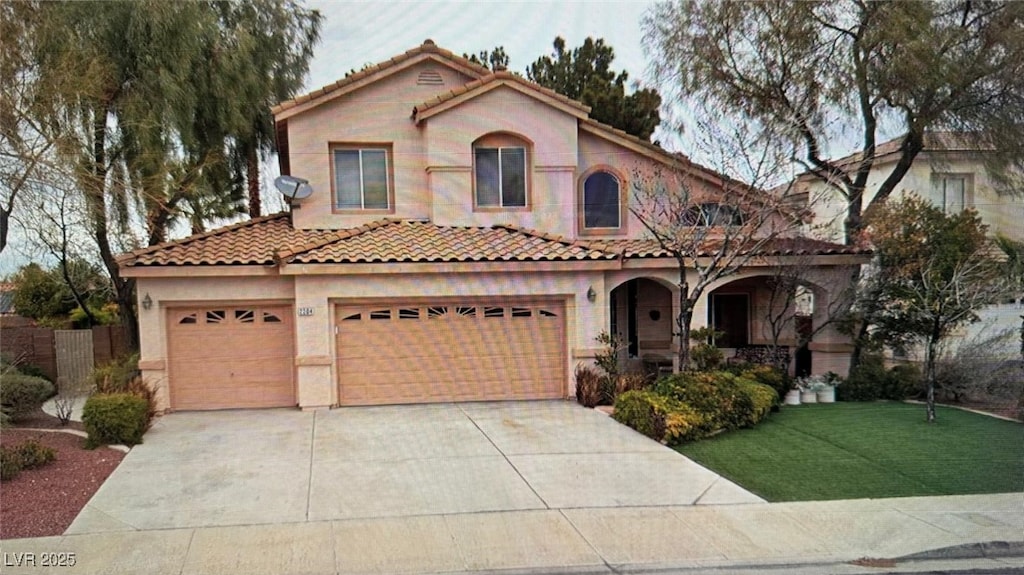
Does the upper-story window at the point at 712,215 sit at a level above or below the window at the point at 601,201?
below

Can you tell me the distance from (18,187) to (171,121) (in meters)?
4.98

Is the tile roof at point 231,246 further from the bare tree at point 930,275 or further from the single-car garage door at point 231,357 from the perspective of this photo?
the bare tree at point 930,275

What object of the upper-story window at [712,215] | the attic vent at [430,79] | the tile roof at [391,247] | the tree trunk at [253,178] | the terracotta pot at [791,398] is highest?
the attic vent at [430,79]

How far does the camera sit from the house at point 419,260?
12352mm

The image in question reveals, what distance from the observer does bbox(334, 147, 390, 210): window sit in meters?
14.7

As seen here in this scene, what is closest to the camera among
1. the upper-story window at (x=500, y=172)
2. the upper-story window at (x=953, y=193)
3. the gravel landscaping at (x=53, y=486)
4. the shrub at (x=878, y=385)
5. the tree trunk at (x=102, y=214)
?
the gravel landscaping at (x=53, y=486)

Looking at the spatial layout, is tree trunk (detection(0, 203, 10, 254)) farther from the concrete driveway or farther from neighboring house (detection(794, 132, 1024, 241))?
neighboring house (detection(794, 132, 1024, 241))

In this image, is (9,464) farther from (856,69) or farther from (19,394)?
(856,69)

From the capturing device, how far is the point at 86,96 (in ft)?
37.3

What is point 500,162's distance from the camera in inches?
586

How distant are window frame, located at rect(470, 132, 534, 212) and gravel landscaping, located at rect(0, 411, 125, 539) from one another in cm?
889

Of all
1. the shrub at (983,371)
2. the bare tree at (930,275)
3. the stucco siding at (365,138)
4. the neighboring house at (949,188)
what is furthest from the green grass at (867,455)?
the stucco siding at (365,138)

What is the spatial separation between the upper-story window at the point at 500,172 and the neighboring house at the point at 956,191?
643cm

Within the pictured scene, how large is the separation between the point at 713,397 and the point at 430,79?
9943 mm
